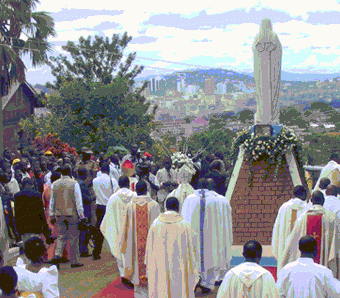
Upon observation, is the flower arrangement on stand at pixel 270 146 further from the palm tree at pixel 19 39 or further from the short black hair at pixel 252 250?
the palm tree at pixel 19 39

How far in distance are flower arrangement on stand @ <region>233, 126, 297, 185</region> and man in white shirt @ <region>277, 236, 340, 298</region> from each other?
5510mm

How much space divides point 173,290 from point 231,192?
418cm

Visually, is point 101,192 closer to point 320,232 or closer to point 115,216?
point 115,216

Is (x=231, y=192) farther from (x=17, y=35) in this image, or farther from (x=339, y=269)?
(x=17, y=35)

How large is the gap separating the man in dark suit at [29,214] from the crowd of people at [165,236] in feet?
0.06

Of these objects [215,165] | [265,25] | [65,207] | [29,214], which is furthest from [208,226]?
[265,25]

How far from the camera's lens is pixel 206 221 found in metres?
7.56

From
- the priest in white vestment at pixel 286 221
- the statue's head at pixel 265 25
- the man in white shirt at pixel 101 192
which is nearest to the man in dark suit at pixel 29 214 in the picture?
the man in white shirt at pixel 101 192

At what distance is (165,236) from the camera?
6.22m

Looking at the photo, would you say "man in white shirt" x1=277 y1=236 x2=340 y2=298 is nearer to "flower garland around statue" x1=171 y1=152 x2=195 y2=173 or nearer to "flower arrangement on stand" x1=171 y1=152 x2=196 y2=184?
"flower arrangement on stand" x1=171 y1=152 x2=196 y2=184

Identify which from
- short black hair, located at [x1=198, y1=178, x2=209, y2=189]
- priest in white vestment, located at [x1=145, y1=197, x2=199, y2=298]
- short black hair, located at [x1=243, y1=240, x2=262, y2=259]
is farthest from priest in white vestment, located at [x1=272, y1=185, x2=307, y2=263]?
short black hair, located at [x1=243, y1=240, x2=262, y2=259]

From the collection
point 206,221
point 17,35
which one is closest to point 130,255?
point 206,221

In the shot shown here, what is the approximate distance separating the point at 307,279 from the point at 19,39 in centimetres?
1659

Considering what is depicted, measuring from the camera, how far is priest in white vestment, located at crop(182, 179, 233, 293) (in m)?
7.52
